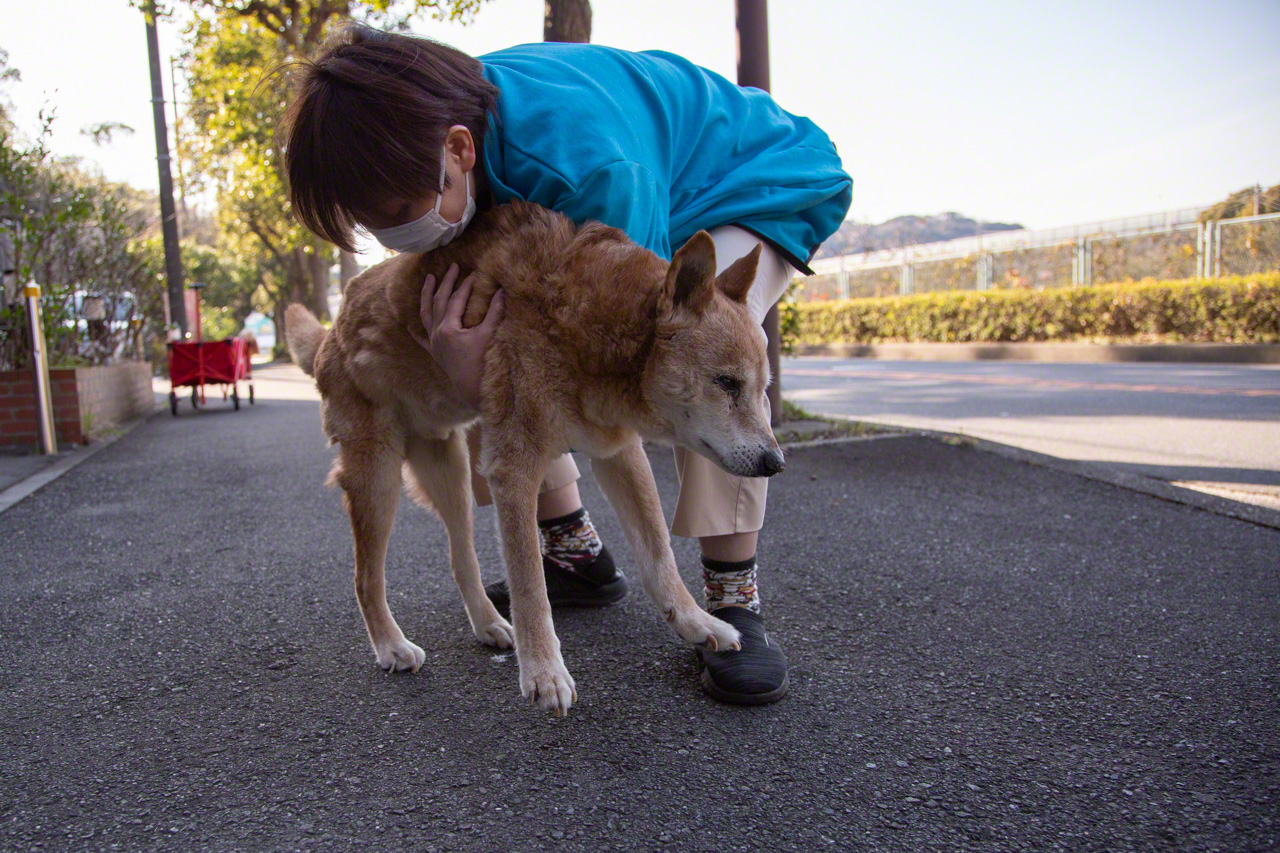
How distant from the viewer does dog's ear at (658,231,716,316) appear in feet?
6.57

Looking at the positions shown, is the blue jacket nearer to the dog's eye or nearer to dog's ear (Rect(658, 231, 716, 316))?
dog's ear (Rect(658, 231, 716, 316))

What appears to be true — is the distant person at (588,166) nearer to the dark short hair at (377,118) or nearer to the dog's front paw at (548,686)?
the dark short hair at (377,118)

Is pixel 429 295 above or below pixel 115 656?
above

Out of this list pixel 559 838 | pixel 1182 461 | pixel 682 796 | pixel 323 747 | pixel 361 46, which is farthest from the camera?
pixel 1182 461

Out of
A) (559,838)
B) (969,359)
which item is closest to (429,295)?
(559,838)

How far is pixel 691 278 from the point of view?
207 cm

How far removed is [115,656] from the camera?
2.63 metres

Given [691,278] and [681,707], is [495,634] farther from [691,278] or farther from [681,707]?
[691,278]

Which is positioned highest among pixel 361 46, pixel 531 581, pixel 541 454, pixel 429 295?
pixel 361 46

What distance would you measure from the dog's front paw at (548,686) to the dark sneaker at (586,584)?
897 mm

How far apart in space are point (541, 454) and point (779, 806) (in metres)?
1.03

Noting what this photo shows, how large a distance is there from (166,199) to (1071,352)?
1638 cm

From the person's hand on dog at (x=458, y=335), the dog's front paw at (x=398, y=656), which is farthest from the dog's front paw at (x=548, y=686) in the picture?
the person's hand on dog at (x=458, y=335)

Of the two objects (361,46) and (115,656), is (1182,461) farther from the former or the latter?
(115,656)
